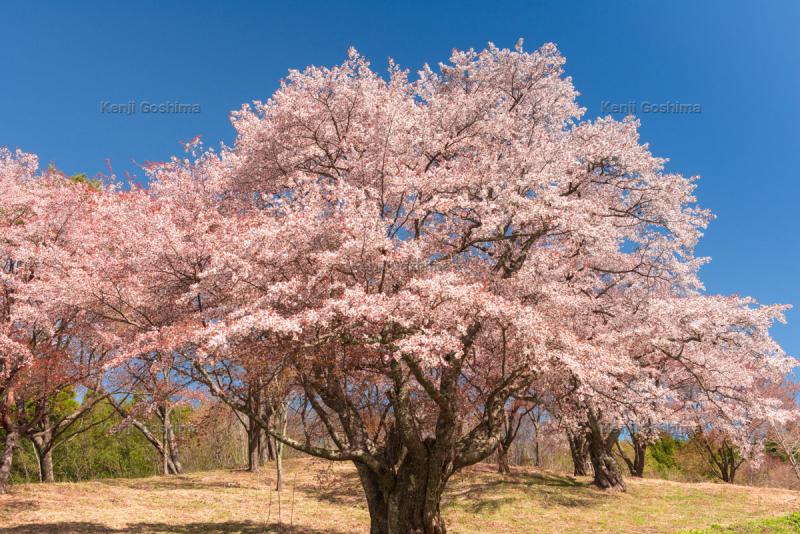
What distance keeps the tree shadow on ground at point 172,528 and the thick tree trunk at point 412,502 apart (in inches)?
132

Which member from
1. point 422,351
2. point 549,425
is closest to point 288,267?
point 422,351

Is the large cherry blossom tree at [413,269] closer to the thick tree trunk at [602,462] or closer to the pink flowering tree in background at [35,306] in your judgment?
the pink flowering tree in background at [35,306]

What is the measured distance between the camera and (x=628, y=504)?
20.1 meters

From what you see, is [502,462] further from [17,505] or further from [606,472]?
[17,505]

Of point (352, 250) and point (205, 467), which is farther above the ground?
point (352, 250)

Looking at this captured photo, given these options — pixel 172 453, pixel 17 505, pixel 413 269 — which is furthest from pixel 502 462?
pixel 17 505

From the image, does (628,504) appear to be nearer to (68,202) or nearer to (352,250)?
(352,250)

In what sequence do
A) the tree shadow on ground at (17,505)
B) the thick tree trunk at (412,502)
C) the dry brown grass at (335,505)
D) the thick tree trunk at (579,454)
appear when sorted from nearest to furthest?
the thick tree trunk at (412,502)
the tree shadow on ground at (17,505)
the dry brown grass at (335,505)
the thick tree trunk at (579,454)

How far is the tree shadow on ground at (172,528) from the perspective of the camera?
1352 centimetres

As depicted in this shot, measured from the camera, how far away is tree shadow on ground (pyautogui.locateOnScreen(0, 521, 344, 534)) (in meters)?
13.5

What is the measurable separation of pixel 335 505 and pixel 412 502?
7565 millimetres

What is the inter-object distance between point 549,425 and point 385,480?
16153 mm

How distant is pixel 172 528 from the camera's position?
14.7 m

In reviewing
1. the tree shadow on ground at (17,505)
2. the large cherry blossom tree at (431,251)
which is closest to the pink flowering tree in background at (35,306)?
the tree shadow on ground at (17,505)
